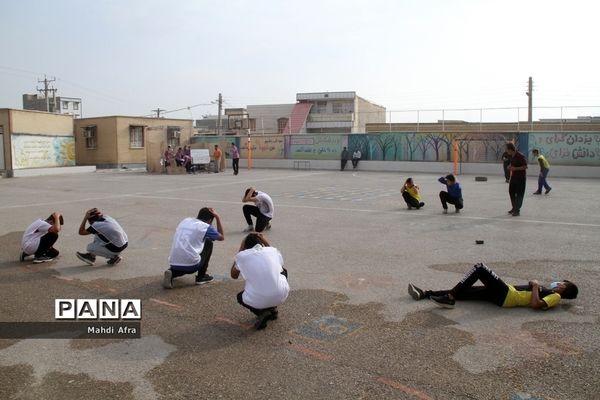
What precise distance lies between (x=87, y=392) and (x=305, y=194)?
46.4 feet

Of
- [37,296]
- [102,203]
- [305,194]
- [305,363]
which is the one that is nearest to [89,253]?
[37,296]

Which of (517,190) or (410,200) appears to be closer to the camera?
(517,190)

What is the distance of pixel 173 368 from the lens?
421 centimetres

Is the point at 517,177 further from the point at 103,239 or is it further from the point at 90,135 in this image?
the point at 90,135

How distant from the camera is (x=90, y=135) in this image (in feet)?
A: 117

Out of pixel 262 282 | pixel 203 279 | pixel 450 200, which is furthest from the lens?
pixel 450 200

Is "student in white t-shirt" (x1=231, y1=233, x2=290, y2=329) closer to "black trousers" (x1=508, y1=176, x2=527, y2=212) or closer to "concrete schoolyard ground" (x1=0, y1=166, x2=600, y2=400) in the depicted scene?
"concrete schoolyard ground" (x1=0, y1=166, x2=600, y2=400)

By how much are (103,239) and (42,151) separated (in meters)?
27.6

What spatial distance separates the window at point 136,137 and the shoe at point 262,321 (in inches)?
1310

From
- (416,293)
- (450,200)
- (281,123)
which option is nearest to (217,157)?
(450,200)

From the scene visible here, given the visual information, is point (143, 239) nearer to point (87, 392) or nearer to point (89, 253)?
point (89, 253)

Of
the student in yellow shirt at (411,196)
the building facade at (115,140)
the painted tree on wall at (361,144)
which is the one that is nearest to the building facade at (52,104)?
the building facade at (115,140)

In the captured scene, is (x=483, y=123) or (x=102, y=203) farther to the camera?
(x=483, y=123)

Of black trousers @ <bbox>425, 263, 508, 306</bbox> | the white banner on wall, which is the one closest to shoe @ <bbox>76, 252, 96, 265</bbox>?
black trousers @ <bbox>425, 263, 508, 306</bbox>
